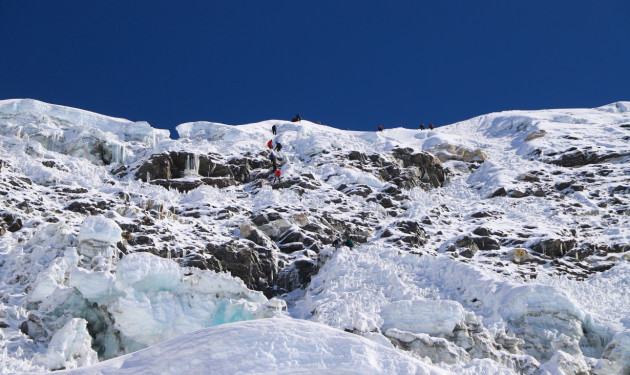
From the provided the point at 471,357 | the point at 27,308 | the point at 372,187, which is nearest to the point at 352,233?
the point at 372,187

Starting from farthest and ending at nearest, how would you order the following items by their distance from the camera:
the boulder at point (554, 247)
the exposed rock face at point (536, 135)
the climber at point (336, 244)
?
1. the exposed rock face at point (536, 135)
2. the boulder at point (554, 247)
3. the climber at point (336, 244)

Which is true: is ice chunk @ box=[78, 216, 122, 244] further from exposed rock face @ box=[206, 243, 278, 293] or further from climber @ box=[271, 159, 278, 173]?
climber @ box=[271, 159, 278, 173]

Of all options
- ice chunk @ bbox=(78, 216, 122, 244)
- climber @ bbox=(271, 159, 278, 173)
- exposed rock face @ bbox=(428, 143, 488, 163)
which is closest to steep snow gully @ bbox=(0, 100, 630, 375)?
ice chunk @ bbox=(78, 216, 122, 244)

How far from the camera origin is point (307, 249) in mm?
29234

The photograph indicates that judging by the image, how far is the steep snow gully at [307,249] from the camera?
17656mm

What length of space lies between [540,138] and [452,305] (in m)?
34.3

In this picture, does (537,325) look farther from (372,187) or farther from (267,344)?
(372,187)

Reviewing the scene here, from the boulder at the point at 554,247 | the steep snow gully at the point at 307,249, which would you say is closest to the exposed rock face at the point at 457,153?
the steep snow gully at the point at 307,249

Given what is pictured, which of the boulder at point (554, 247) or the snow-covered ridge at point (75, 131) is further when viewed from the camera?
the snow-covered ridge at point (75, 131)

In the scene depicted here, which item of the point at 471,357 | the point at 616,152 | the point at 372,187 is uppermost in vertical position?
the point at 616,152

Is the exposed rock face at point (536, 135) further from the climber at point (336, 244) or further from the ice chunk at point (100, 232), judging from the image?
the ice chunk at point (100, 232)

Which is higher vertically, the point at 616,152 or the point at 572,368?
the point at 616,152

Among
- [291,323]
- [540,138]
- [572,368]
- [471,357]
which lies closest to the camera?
[291,323]

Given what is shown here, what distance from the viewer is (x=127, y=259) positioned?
20.7 metres
